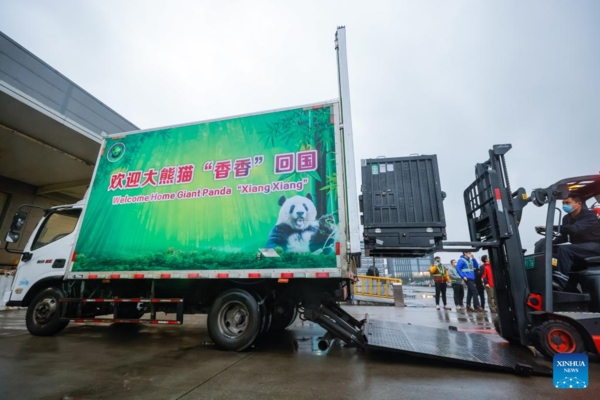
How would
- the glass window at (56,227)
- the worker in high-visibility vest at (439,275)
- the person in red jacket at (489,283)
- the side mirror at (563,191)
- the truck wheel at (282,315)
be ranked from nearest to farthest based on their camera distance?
the side mirror at (563,191), the truck wheel at (282,315), the glass window at (56,227), the person in red jacket at (489,283), the worker in high-visibility vest at (439,275)

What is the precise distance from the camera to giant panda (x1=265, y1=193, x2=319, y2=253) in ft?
13.3

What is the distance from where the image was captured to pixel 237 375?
319 cm

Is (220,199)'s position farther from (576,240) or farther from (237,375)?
(576,240)

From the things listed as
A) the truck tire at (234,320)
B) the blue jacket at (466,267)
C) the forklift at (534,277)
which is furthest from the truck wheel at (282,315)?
the blue jacket at (466,267)

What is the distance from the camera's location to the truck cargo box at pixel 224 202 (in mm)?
4098

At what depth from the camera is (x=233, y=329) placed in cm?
436

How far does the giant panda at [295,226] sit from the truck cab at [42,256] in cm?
398

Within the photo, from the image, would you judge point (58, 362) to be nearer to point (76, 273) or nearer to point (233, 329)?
point (76, 273)

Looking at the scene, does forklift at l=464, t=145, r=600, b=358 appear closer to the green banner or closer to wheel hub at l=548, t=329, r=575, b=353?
wheel hub at l=548, t=329, r=575, b=353

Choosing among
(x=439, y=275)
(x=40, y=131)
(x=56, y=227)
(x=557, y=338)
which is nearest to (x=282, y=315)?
(x=557, y=338)

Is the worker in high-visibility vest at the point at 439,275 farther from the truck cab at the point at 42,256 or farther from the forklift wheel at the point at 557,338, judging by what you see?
the truck cab at the point at 42,256

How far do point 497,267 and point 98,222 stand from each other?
22.5 ft

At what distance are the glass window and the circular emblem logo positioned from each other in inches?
51.8

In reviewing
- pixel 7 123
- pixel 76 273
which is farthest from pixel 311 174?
pixel 7 123
